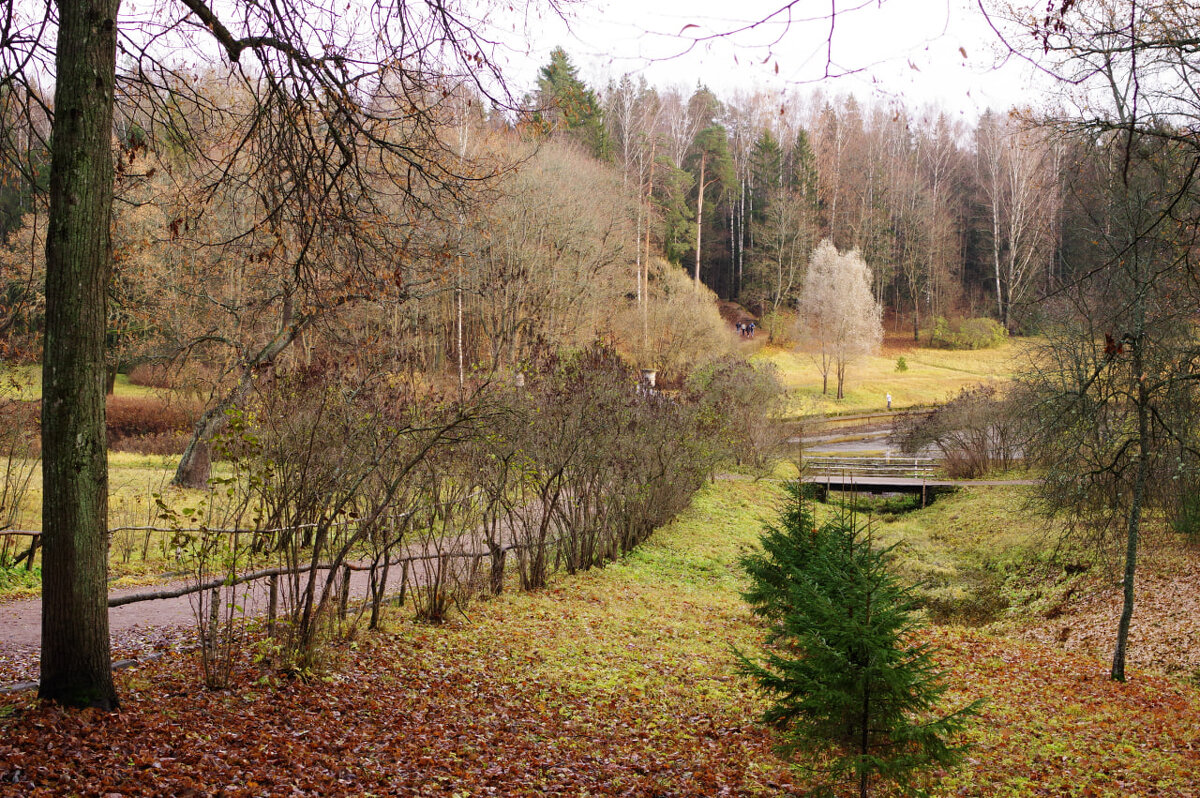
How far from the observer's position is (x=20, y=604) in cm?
891

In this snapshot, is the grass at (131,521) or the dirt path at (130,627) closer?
the dirt path at (130,627)

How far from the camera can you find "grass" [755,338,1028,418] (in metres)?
41.4

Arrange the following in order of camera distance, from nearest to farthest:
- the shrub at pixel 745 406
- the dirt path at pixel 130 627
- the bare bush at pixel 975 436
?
the dirt path at pixel 130 627
the shrub at pixel 745 406
the bare bush at pixel 975 436

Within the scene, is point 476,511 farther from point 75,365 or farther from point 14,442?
point 14,442

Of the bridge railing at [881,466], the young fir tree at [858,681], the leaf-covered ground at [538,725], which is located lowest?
the bridge railing at [881,466]

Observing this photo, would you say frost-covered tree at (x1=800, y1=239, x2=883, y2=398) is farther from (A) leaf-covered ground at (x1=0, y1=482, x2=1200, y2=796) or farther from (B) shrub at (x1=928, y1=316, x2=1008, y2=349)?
(A) leaf-covered ground at (x1=0, y1=482, x2=1200, y2=796)

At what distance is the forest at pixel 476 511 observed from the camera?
4445mm

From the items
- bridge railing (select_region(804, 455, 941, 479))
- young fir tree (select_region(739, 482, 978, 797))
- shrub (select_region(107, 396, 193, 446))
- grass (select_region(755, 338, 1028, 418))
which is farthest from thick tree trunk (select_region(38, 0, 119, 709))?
grass (select_region(755, 338, 1028, 418))

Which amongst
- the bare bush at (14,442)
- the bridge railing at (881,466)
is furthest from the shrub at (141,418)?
the bridge railing at (881,466)

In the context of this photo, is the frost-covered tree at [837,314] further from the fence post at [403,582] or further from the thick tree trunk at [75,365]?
the thick tree trunk at [75,365]

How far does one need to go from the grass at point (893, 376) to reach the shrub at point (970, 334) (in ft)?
1.93

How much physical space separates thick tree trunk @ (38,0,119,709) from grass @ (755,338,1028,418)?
110 feet

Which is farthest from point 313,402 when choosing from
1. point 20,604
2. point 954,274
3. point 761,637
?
point 954,274

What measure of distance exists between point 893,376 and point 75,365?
4670 centimetres
